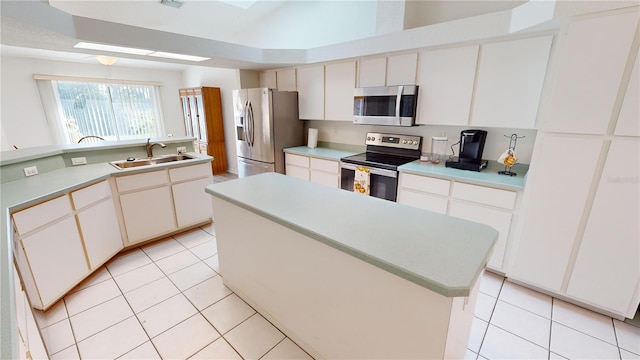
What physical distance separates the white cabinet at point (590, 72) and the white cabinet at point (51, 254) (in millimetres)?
3780

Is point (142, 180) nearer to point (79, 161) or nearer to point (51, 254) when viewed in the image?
point (79, 161)

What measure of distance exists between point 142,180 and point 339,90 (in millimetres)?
2639

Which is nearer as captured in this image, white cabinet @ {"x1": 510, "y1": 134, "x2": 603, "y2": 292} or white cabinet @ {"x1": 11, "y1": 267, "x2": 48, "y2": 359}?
white cabinet @ {"x1": 11, "y1": 267, "x2": 48, "y2": 359}

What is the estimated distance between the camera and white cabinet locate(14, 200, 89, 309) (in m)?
1.77

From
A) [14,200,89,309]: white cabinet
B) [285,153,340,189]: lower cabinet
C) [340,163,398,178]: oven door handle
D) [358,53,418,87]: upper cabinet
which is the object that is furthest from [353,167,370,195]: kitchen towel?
[14,200,89,309]: white cabinet

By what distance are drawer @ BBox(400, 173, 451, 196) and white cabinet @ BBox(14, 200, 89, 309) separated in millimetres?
3051

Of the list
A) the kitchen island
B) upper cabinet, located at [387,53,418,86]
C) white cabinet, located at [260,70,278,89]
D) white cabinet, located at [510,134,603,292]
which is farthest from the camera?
white cabinet, located at [260,70,278,89]

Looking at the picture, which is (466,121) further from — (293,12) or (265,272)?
(293,12)

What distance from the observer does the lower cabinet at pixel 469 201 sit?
226 cm

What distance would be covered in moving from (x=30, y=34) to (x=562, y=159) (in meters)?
4.35

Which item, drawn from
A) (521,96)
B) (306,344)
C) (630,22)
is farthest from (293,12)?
(306,344)

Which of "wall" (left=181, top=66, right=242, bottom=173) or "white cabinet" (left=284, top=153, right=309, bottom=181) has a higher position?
"wall" (left=181, top=66, right=242, bottom=173)

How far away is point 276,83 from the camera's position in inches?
172

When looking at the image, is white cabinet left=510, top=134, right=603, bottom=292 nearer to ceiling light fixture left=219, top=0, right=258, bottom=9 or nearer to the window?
ceiling light fixture left=219, top=0, right=258, bottom=9
